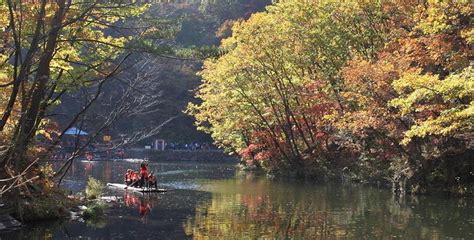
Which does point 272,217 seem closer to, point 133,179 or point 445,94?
point 445,94

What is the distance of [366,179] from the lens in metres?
29.3

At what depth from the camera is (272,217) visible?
17.4 metres

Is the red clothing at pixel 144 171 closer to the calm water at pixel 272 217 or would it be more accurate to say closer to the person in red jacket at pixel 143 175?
the person in red jacket at pixel 143 175

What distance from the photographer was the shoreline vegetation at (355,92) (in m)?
20.4

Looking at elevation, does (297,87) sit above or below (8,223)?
above

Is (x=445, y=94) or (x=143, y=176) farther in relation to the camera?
(x=143, y=176)

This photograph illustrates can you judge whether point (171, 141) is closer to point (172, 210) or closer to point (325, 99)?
point (325, 99)

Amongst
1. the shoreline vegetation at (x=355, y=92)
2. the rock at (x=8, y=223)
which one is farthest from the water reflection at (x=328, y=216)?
the rock at (x=8, y=223)

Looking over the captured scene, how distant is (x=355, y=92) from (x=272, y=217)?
9.07 metres

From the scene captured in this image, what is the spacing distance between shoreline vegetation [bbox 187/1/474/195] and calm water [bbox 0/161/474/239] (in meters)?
2.51

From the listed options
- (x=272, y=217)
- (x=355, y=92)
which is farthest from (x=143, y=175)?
(x=355, y=92)

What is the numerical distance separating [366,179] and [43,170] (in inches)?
687

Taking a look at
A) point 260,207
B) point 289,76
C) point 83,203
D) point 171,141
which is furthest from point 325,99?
point 171,141

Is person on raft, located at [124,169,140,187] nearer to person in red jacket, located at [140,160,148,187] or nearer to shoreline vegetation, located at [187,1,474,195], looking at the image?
person in red jacket, located at [140,160,148,187]
